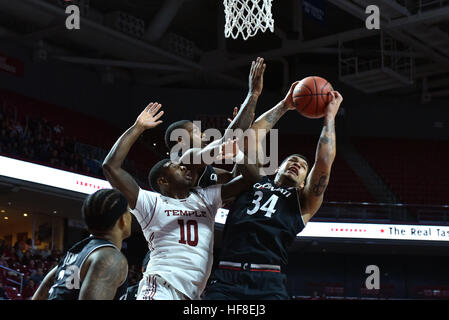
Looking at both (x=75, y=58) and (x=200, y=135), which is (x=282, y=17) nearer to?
(x=75, y=58)

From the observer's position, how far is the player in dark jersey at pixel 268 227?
14.2 ft

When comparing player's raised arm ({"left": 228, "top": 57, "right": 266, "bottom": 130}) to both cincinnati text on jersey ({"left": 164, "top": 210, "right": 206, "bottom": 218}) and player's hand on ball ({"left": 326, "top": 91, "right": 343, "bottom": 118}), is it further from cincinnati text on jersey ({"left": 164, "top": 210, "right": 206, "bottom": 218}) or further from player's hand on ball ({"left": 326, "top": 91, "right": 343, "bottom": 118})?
cincinnati text on jersey ({"left": 164, "top": 210, "right": 206, "bottom": 218})

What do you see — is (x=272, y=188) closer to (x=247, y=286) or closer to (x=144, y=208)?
(x=247, y=286)

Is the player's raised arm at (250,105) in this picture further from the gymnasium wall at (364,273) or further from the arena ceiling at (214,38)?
the gymnasium wall at (364,273)

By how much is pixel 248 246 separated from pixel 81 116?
1714cm

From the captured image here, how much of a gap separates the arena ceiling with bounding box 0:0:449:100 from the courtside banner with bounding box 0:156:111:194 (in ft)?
14.2

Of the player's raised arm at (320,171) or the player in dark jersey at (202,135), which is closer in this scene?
the player's raised arm at (320,171)

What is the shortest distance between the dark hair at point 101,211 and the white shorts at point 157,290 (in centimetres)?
93

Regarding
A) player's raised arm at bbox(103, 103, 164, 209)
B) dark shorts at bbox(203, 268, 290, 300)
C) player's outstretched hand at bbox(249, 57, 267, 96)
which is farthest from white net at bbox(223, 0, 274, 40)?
dark shorts at bbox(203, 268, 290, 300)

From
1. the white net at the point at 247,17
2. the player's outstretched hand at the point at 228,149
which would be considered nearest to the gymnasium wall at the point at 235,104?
the white net at the point at 247,17

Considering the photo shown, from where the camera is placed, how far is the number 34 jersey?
4.43m

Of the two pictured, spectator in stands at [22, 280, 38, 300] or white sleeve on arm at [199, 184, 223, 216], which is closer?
white sleeve on arm at [199, 184, 223, 216]

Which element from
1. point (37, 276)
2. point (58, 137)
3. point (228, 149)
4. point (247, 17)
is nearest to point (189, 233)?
point (228, 149)

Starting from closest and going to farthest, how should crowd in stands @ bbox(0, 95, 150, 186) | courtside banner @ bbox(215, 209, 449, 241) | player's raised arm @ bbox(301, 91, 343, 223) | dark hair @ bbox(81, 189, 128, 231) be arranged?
dark hair @ bbox(81, 189, 128, 231), player's raised arm @ bbox(301, 91, 343, 223), crowd in stands @ bbox(0, 95, 150, 186), courtside banner @ bbox(215, 209, 449, 241)
